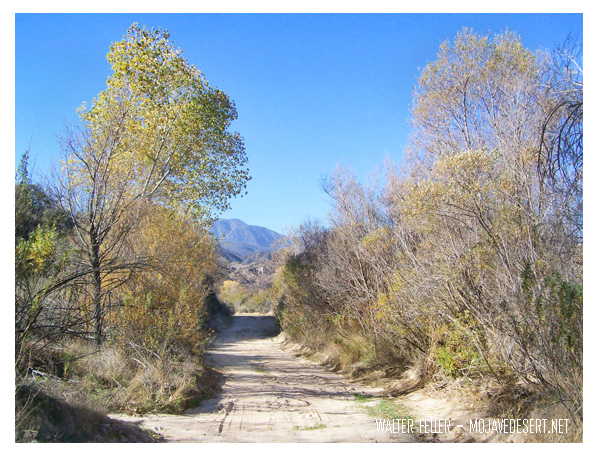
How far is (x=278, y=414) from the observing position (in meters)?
7.80

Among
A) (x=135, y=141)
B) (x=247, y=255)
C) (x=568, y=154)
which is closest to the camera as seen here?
(x=568, y=154)

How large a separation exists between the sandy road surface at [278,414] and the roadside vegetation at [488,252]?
5.74ft

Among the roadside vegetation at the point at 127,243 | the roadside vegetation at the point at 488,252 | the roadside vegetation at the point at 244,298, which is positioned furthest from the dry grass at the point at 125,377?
the roadside vegetation at the point at 244,298

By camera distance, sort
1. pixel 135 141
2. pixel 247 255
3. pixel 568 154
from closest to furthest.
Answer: pixel 568 154 → pixel 135 141 → pixel 247 255

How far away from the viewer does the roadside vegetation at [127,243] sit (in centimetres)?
587

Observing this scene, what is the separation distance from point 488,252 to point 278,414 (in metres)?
4.67

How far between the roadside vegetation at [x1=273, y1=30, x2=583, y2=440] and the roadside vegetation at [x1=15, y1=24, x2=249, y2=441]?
4795mm

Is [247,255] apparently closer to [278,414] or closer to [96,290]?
[96,290]

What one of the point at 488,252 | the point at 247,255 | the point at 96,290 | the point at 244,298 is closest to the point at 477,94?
the point at 488,252

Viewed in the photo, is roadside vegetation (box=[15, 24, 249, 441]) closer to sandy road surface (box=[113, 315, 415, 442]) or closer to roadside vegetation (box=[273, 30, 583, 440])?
sandy road surface (box=[113, 315, 415, 442])

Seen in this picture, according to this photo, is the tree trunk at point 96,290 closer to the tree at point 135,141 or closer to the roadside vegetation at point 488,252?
the tree at point 135,141

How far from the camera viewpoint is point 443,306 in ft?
25.5

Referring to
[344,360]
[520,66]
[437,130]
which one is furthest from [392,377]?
[520,66]

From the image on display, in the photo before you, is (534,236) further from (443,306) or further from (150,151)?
(150,151)
